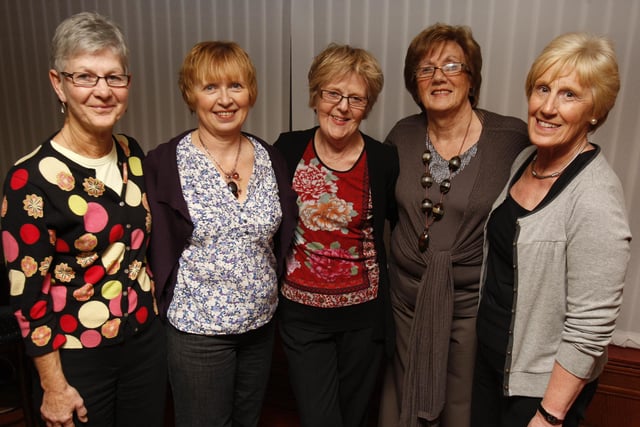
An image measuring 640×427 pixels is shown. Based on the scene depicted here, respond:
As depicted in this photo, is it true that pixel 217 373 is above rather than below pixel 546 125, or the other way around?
below

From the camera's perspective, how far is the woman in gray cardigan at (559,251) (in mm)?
1288

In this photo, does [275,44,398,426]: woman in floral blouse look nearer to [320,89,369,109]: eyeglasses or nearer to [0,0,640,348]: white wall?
[320,89,369,109]: eyeglasses

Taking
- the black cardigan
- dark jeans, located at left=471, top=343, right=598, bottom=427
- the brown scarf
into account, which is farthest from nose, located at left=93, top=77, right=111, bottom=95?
dark jeans, located at left=471, top=343, right=598, bottom=427

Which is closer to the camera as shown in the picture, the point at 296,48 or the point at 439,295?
the point at 439,295

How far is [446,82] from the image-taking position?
5.76 ft

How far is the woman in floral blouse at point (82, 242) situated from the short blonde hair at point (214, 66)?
8.3 inches

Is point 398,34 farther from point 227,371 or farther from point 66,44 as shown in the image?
point 227,371

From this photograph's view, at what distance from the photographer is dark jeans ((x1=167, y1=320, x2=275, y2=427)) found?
1639 mm

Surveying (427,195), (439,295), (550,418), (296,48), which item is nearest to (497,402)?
(550,418)

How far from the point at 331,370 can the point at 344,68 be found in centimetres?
105

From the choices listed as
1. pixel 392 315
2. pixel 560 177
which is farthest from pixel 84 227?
pixel 560 177

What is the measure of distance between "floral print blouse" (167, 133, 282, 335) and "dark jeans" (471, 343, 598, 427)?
721 mm

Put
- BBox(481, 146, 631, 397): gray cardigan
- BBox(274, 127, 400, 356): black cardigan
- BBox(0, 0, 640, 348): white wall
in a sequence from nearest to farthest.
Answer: BBox(481, 146, 631, 397): gray cardigan, BBox(274, 127, 400, 356): black cardigan, BBox(0, 0, 640, 348): white wall

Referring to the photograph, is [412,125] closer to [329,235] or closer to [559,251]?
[329,235]
